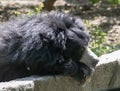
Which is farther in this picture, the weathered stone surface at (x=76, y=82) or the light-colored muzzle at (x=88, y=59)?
the light-colored muzzle at (x=88, y=59)

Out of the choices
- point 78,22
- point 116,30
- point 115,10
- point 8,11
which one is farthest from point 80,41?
point 115,10

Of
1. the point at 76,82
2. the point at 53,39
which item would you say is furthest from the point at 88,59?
the point at 53,39

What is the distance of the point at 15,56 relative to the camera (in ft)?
10.4

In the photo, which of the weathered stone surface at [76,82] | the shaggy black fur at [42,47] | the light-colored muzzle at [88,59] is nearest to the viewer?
the weathered stone surface at [76,82]

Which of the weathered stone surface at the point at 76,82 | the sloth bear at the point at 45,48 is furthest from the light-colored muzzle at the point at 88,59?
the weathered stone surface at the point at 76,82

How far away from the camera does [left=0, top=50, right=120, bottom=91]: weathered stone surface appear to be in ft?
10.0

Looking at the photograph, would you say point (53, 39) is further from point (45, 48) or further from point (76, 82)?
point (76, 82)

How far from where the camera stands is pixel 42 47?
317 cm

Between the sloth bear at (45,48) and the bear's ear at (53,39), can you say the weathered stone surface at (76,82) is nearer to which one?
the sloth bear at (45,48)

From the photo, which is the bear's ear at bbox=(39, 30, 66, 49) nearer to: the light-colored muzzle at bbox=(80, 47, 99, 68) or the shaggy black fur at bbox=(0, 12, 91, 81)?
the shaggy black fur at bbox=(0, 12, 91, 81)

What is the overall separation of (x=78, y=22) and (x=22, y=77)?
649 mm

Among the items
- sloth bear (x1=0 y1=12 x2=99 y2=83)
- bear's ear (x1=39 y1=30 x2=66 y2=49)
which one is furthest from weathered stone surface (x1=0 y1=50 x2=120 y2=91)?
bear's ear (x1=39 y1=30 x2=66 y2=49)

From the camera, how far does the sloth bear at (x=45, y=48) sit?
3168 millimetres

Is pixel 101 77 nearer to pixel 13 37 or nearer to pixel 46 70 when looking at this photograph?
pixel 46 70
